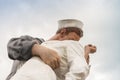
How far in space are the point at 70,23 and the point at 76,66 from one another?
2.78 ft

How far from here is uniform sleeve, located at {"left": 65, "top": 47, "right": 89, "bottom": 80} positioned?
3926mm

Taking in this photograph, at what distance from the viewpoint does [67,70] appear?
4141 mm

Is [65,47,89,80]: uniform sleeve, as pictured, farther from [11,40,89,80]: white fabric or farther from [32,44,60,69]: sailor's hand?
[32,44,60,69]: sailor's hand

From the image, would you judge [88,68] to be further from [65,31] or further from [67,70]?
[65,31]

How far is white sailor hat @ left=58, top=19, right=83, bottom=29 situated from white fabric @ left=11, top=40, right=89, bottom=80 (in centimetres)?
30

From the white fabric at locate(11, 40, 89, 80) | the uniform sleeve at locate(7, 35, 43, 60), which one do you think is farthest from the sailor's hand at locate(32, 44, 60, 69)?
the uniform sleeve at locate(7, 35, 43, 60)

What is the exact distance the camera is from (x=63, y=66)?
13.6 ft

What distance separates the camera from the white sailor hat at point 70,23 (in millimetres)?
4691

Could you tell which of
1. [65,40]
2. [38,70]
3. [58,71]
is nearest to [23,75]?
[38,70]

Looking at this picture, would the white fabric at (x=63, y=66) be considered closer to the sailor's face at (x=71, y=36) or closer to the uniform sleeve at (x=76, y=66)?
the uniform sleeve at (x=76, y=66)

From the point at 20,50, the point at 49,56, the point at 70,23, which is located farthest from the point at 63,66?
the point at 70,23

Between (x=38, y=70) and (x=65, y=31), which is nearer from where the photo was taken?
(x=38, y=70)

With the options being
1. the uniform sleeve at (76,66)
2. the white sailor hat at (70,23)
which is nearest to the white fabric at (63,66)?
the uniform sleeve at (76,66)

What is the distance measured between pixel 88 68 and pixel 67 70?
206 millimetres
